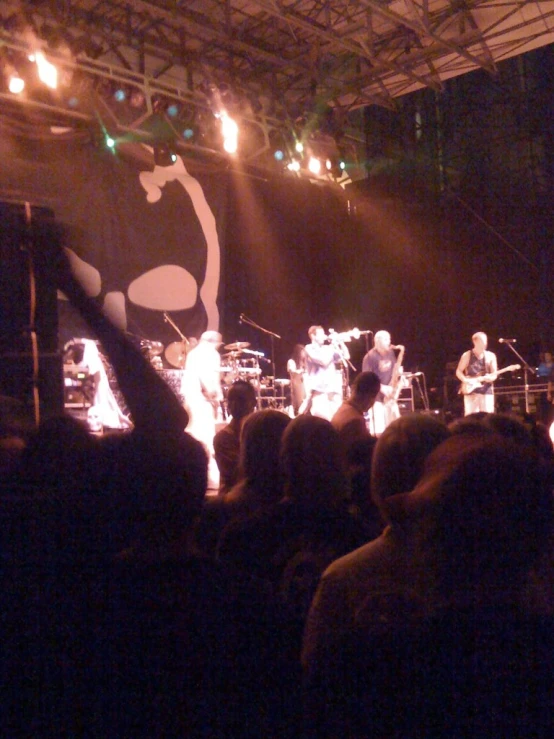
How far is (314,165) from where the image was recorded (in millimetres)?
10602

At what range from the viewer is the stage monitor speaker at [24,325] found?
6.77ft

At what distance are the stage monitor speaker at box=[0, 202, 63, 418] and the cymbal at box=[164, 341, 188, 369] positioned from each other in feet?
22.4

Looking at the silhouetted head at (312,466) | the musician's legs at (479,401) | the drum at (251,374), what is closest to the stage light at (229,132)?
the drum at (251,374)

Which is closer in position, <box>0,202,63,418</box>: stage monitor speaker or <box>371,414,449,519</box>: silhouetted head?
<box>371,414,449,519</box>: silhouetted head

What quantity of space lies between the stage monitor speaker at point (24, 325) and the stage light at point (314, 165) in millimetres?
8654

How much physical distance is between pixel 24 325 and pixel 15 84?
20.7ft

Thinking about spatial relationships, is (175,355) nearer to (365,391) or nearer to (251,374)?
(251,374)

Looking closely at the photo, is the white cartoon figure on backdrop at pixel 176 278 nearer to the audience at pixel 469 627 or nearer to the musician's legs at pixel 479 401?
the musician's legs at pixel 479 401

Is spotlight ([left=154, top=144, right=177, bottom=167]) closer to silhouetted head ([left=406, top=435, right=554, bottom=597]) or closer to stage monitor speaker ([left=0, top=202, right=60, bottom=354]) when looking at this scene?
stage monitor speaker ([left=0, top=202, right=60, bottom=354])

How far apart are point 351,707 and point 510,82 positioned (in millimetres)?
11963

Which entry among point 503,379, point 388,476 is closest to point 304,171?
point 503,379

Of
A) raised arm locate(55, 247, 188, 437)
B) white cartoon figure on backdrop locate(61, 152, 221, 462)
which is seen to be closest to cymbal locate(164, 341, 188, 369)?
white cartoon figure on backdrop locate(61, 152, 221, 462)

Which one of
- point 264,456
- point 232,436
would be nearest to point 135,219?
point 232,436

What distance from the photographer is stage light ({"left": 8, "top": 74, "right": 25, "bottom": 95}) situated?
7.54m
